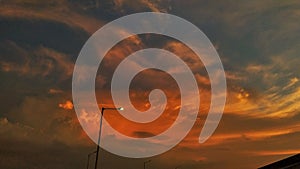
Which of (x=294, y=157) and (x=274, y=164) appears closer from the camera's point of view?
(x=294, y=157)

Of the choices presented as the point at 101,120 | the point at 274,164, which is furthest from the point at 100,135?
the point at 274,164

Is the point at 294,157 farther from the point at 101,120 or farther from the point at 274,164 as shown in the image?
the point at 101,120

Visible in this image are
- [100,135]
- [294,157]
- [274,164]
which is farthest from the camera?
[100,135]

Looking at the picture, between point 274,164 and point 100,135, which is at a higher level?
point 100,135

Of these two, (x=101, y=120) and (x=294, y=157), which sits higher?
(x=101, y=120)

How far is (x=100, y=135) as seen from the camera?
42625 mm

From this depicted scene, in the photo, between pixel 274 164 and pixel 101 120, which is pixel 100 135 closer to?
pixel 101 120

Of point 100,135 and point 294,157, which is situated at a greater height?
point 100,135

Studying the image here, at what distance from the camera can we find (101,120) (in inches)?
1710

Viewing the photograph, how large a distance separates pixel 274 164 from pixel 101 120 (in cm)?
1859

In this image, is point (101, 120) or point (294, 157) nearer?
point (294, 157)

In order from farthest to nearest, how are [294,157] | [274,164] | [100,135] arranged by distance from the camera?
[100,135]
[274,164]
[294,157]

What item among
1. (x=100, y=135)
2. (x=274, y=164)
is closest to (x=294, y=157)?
(x=274, y=164)

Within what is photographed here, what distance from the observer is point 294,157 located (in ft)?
102
